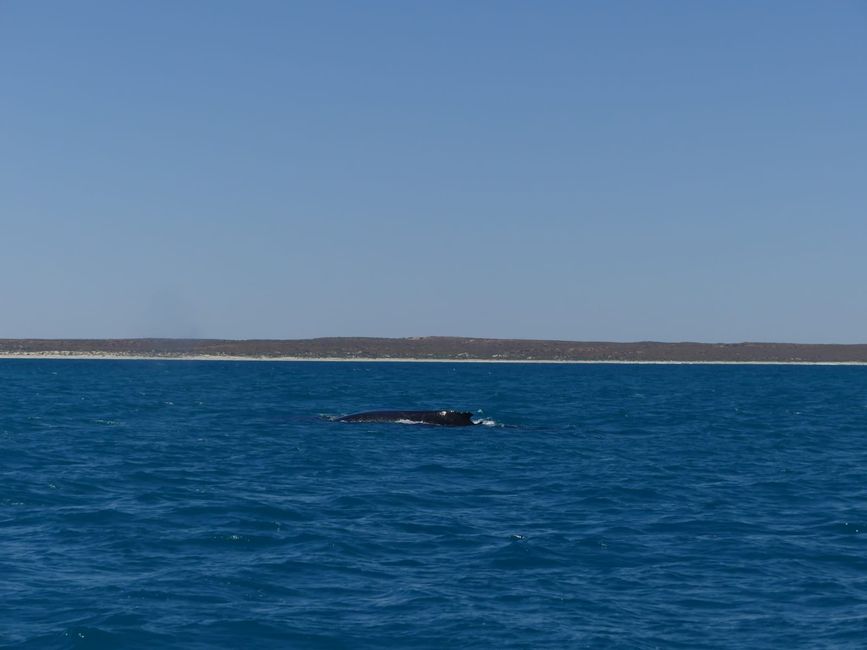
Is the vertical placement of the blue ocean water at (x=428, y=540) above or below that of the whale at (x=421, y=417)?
below

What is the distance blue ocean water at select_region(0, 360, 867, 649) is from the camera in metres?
14.2

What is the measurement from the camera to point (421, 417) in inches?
1797

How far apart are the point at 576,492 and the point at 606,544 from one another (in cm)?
623

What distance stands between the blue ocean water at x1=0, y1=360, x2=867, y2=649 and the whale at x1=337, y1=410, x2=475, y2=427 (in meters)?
4.34

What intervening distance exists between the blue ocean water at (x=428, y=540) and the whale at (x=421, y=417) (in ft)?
14.2

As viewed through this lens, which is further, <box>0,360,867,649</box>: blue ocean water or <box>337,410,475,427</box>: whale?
<box>337,410,475,427</box>: whale

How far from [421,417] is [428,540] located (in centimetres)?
2604

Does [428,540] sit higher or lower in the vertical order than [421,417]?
lower

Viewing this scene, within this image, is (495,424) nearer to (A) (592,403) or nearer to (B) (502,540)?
(A) (592,403)

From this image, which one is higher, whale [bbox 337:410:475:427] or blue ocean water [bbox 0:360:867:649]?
whale [bbox 337:410:475:427]

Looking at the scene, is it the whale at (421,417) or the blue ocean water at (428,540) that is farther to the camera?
the whale at (421,417)

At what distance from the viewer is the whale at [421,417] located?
1770 inches

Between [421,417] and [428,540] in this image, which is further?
[421,417]

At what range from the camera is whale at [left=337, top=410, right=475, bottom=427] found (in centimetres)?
4497
